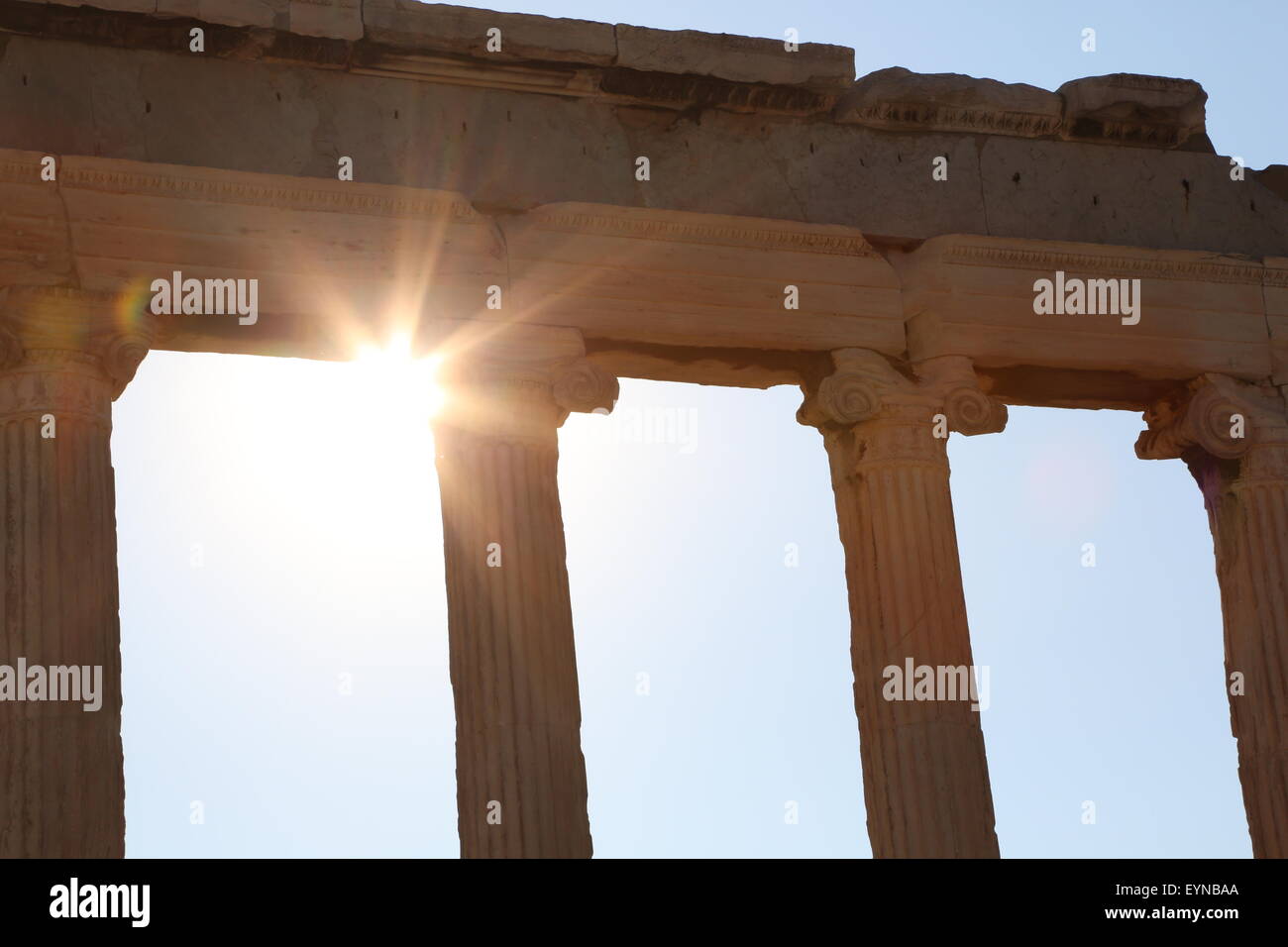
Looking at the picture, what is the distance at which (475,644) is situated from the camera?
21000mm

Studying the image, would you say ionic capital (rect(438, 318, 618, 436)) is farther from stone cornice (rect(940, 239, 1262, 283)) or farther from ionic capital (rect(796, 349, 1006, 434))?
stone cornice (rect(940, 239, 1262, 283))

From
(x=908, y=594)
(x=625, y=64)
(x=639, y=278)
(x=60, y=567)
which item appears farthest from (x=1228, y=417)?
(x=60, y=567)

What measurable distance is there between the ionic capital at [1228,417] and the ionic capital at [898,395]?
6.73 ft

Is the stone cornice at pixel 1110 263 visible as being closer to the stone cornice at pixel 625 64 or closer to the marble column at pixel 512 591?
the stone cornice at pixel 625 64

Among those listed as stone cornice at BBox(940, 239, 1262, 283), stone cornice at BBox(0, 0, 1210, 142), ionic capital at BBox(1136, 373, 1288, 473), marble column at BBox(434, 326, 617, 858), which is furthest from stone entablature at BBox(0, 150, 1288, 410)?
stone cornice at BBox(0, 0, 1210, 142)

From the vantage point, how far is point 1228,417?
24109 mm

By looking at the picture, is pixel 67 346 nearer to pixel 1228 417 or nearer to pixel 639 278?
pixel 639 278

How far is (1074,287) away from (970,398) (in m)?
1.78

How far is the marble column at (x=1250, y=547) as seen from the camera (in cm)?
2333

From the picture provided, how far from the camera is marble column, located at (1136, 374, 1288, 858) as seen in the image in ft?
76.5

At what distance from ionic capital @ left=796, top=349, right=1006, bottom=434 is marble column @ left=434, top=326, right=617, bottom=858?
2092 millimetres

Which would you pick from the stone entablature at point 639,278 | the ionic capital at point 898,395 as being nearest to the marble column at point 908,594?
the ionic capital at point 898,395
